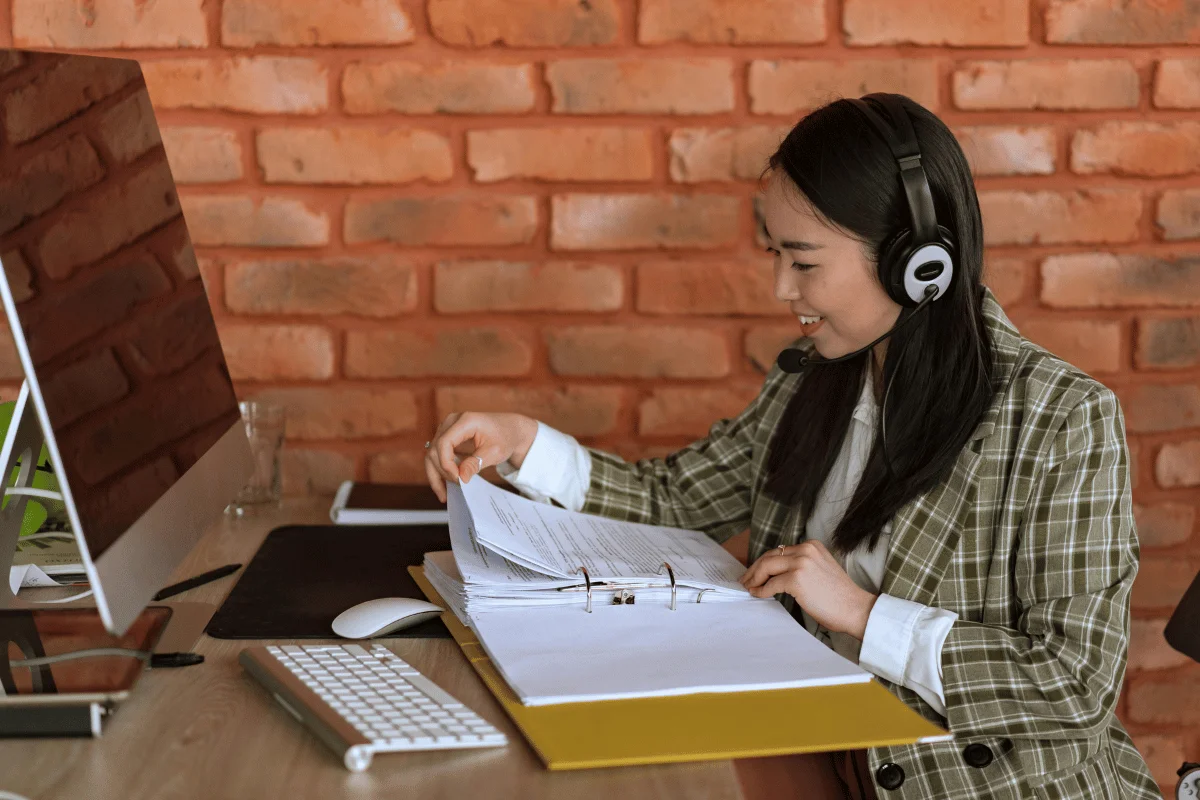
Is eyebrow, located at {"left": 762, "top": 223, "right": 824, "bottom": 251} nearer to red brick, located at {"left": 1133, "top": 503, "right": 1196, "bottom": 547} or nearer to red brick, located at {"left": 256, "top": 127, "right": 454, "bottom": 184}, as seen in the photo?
red brick, located at {"left": 256, "top": 127, "right": 454, "bottom": 184}

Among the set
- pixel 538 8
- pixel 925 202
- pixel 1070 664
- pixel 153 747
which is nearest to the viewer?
pixel 153 747

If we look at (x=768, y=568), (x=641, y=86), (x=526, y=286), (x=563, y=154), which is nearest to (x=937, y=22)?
(x=641, y=86)

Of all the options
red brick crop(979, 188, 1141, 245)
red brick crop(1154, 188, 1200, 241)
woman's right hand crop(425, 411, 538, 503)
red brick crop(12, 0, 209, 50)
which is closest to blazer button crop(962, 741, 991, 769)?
woman's right hand crop(425, 411, 538, 503)

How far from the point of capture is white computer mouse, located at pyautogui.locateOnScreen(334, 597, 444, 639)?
3.22ft

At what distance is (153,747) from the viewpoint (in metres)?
0.78

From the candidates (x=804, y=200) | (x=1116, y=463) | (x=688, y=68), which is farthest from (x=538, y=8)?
(x=1116, y=463)

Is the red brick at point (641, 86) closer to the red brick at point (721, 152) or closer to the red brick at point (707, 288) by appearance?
the red brick at point (721, 152)

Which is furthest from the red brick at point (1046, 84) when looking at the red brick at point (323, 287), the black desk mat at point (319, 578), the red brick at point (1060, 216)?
the black desk mat at point (319, 578)

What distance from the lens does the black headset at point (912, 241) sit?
1.06m

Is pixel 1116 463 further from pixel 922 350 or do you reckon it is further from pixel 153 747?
pixel 153 747

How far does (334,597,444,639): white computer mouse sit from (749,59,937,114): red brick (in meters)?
0.85

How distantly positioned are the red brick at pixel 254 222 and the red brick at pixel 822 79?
0.61 metres

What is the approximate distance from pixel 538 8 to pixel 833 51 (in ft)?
1.29

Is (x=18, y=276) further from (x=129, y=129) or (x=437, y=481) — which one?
(x=437, y=481)
